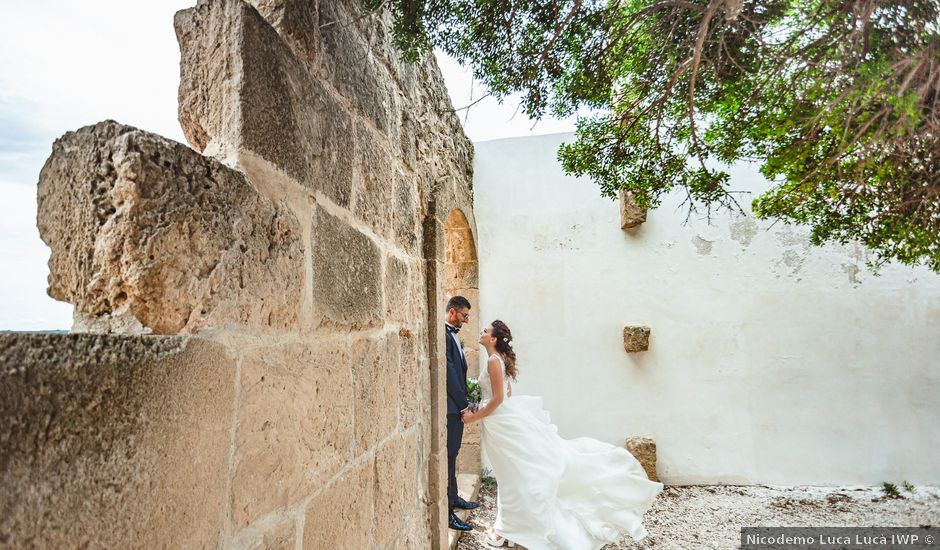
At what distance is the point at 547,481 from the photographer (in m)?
3.28

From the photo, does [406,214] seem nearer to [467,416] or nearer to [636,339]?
[467,416]

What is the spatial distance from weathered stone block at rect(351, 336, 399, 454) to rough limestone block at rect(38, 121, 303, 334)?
22.0 inches

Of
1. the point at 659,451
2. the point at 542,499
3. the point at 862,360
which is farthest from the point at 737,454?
the point at 542,499

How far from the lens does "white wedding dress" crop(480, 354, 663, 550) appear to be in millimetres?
3162

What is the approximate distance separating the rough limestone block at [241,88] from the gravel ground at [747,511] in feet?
10.3

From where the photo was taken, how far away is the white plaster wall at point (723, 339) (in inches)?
173

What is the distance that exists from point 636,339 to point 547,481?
77.7 inches

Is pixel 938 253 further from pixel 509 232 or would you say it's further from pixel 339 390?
pixel 509 232

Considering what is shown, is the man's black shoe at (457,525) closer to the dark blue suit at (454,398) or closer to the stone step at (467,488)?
the stone step at (467,488)

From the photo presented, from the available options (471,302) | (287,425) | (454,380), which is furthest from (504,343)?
(287,425)

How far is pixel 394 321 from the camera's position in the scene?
1.64 metres

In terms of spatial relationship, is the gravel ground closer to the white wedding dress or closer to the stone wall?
the white wedding dress

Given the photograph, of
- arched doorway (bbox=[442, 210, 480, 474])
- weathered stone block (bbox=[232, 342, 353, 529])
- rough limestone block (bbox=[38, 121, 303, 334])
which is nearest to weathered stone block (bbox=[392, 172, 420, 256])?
weathered stone block (bbox=[232, 342, 353, 529])

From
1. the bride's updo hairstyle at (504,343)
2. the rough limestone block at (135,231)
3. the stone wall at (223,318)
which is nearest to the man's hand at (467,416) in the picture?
the bride's updo hairstyle at (504,343)
